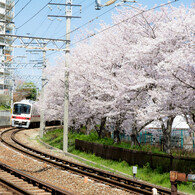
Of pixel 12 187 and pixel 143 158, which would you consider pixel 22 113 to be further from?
pixel 12 187

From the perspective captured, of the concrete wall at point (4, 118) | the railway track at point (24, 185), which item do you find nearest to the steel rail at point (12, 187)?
the railway track at point (24, 185)

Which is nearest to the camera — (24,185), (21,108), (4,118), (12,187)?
(12,187)

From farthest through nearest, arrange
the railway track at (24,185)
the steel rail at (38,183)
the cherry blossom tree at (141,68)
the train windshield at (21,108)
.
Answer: the train windshield at (21,108) → the cherry blossom tree at (141,68) → the railway track at (24,185) → the steel rail at (38,183)

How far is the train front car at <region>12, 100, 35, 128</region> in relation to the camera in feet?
121

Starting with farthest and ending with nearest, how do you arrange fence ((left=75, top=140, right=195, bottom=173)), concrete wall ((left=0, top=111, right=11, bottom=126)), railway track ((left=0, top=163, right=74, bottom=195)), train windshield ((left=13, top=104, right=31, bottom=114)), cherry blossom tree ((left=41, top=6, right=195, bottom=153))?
concrete wall ((left=0, top=111, right=11, bottom=126)), train windshield ((left=13, top=104, right=31, bottom=114)), fence ((left=75, top=140, right=195, bottom=173)), cherry blossom tree ((left=41, top=6, right=195, bottom=153)), railway track ((left=0, top=163, right=74, bottom=195))

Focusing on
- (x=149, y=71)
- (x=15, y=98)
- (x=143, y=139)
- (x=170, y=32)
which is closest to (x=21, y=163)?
(x=149, y=71)

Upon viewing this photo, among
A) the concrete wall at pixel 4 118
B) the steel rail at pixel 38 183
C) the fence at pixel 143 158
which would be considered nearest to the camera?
the steel rail at pixel 38 183

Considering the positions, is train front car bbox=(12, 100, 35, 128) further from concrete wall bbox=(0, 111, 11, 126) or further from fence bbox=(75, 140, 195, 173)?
fence bbox=(75, 140, 195, 173)

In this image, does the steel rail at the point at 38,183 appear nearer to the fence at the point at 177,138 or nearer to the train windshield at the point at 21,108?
the fence at the point at 177,138

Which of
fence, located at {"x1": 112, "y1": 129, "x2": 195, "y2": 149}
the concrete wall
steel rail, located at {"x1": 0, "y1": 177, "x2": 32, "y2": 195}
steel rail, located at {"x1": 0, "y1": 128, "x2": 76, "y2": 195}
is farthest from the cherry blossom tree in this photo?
the concrete wall

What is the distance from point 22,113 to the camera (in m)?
37.0

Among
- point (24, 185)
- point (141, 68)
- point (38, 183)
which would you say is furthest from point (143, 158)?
point (24, 185)

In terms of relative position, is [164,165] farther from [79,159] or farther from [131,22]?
[131,22]

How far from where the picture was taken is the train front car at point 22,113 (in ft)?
121
